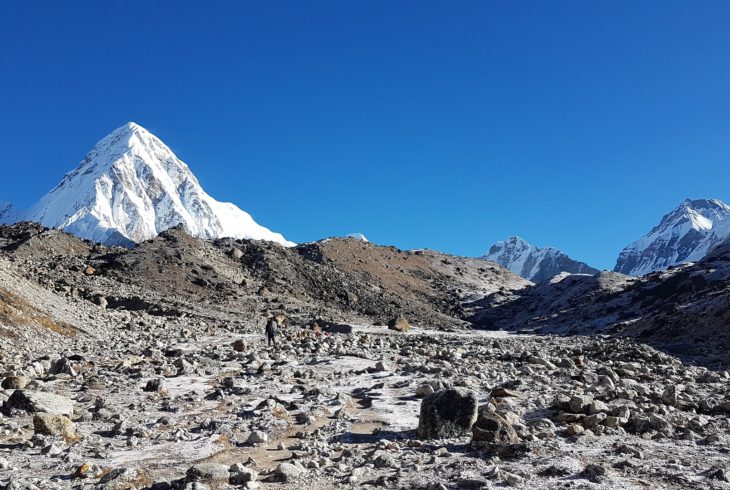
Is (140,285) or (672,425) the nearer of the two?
(672,425)

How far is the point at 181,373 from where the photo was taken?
63.9ft

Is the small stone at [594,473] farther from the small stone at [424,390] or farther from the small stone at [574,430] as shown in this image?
the small stone at [424,390]

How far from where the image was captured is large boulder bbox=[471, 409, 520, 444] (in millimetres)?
10773

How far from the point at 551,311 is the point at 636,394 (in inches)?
3278

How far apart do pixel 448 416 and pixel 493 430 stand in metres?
1.05

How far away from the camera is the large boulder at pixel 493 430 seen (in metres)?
10.8

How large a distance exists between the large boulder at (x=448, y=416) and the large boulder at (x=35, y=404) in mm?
7634

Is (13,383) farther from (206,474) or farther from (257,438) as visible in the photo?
(206,474)

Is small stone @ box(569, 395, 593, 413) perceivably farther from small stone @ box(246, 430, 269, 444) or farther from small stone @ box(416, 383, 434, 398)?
small stone @ box(246, 430, 269, 444)

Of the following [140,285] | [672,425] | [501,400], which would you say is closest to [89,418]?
[501,400]

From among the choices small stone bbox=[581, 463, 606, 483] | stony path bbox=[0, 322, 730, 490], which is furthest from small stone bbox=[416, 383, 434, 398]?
small stone bbox=[581, 463, 606, 483]

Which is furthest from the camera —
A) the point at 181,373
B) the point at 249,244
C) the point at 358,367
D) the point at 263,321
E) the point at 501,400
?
the point at 249,244

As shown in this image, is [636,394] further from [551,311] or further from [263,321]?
[551,311]

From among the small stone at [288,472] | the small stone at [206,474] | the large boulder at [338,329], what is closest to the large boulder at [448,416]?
the small stone at [288,472]
